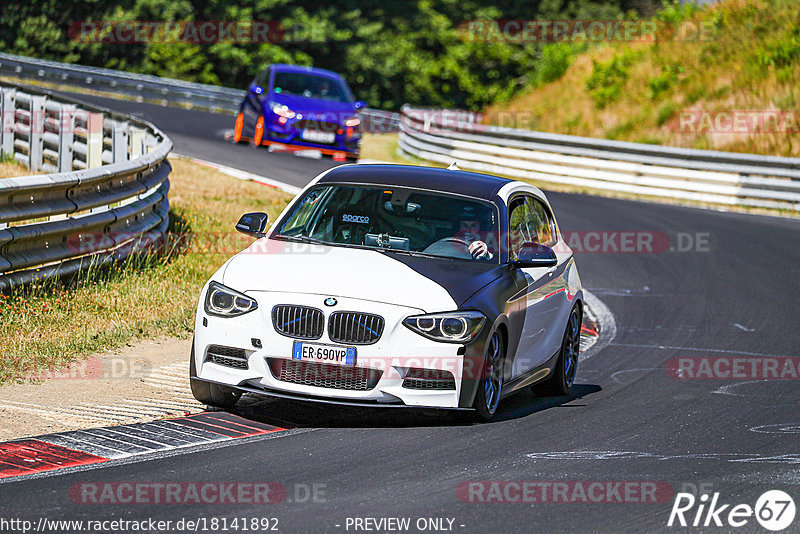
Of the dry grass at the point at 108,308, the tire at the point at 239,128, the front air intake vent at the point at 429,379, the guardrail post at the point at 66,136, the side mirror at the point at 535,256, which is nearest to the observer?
the front air intake vent at the point at 429,379

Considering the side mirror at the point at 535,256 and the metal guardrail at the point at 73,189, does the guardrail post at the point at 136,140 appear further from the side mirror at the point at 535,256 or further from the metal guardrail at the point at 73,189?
the side mirror at the point at 535,256

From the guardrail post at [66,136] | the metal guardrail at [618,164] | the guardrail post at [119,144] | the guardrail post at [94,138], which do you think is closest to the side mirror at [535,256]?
the guardrail post at [119,144]

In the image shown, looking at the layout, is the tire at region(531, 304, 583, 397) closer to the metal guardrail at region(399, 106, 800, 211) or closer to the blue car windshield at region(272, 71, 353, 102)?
the metal guardrail at region(399, 106, 800, 211)

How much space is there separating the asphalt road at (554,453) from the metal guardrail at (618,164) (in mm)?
12260

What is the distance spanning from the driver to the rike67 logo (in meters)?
2.60

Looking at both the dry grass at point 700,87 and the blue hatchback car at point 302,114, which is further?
the dry grass at point 700,87

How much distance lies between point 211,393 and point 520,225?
2.71 meters

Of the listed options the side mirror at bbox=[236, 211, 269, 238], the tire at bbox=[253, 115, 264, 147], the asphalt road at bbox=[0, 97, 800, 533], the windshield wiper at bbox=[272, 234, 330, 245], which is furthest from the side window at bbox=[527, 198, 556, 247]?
the tire at bbox=[253, 115, 264, 147]

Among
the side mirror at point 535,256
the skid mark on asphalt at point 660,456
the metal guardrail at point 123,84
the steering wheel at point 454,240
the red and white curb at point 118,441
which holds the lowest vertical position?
the metal guardrail at point 123,84

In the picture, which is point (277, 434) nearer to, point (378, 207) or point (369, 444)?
point (369, 444)

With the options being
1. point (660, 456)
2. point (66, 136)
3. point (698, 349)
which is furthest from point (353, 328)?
point (66, 136)

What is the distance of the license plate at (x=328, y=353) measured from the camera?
734 centimetres

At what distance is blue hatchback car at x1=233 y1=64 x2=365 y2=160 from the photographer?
25.4 metres

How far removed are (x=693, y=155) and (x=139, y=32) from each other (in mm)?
35948
